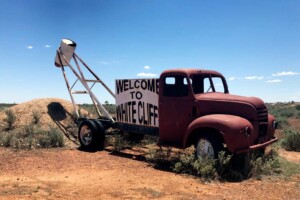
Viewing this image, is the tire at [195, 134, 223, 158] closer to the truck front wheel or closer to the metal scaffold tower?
the truck front wheel

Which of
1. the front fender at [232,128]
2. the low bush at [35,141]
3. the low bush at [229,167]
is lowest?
the low bush at [229,167]

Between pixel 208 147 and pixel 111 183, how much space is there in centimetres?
224

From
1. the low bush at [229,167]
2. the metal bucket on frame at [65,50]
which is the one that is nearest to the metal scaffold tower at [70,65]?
the metal bucket on frame at [65,50]

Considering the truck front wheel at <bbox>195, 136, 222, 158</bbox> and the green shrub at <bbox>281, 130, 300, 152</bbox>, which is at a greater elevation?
the truck front wheel at <bbox>195, 136, 222, 158</bbox>

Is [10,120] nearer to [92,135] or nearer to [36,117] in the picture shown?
[36,117]

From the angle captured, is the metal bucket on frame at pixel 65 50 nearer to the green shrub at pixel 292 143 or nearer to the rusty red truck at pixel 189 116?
the rusty red truck at pixel 189 116

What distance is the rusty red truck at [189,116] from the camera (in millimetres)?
7320

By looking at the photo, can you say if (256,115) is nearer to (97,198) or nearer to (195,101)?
(195,101)

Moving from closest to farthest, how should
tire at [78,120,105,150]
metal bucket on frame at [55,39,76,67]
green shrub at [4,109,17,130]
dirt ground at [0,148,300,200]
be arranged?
dirt ground at [0,148,300,200] → tire at [78,120,105,150] → metal bucket on frame at [55,39,76,67] → green shrub at [4,109,17,130]

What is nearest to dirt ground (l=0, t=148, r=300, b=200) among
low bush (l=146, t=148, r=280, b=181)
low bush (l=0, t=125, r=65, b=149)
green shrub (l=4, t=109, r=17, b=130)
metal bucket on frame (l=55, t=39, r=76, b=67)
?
low bush (l=146, t=148, r=280, b=181)

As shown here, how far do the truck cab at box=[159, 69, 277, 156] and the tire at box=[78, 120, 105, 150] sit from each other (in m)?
2.64

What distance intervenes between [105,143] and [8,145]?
3.20 m

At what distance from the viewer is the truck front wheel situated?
7398 millimetres

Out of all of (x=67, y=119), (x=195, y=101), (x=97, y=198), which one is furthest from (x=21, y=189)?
(x=67, y=119)
